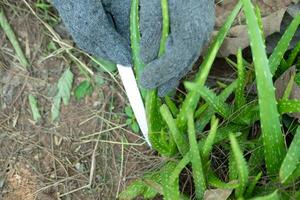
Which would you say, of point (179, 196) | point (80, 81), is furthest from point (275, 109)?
point (80, 81)

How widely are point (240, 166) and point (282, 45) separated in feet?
0.94

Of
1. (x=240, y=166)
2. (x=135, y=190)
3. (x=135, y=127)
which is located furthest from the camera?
(x=135, y=127)

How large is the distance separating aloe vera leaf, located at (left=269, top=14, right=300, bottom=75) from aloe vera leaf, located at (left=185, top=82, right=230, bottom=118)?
131 mm

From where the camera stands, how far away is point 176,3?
0.99 metres

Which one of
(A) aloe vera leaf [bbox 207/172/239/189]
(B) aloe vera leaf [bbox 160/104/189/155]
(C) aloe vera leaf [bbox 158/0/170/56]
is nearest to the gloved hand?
(C) aloe vera leaf [bbox 158/0/170/56]

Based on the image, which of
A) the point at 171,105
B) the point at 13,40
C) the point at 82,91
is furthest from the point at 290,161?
the point at 13,40

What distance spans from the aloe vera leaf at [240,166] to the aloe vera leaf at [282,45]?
0.23 metres

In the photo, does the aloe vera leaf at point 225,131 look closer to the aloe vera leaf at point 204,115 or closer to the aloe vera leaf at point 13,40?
the aloe vera leaf at point 204,115

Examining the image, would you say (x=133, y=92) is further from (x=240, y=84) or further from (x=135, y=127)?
(x=240, y=84)

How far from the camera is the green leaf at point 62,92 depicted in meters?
1.24

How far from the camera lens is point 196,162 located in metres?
0.91

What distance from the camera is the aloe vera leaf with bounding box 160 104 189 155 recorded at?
0.90m

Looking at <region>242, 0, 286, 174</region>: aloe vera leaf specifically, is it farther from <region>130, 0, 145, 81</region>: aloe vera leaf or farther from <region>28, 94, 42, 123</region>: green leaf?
<region>28, 94, 42, 123</region>: green leaf

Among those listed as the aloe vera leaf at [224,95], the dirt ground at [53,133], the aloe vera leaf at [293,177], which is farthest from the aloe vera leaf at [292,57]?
the dirt ground at [53,133]
